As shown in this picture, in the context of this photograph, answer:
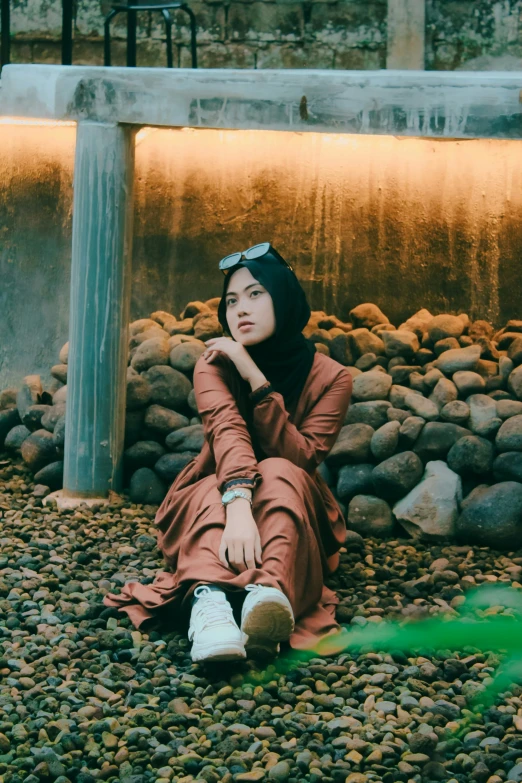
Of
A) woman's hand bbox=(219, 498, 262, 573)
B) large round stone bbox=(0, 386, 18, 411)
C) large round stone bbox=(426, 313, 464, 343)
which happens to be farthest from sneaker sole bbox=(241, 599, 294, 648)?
large round stone bbox=(0, 386, 18, 411)

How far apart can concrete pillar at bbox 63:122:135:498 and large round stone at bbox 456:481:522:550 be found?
1.74 metres

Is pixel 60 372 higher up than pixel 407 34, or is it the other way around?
pixel 407 34

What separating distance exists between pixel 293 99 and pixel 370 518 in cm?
194

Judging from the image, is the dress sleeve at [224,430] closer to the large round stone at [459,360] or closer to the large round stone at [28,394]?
the large round stone at [459,360]

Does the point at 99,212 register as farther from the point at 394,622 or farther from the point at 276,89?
the point at 394,622

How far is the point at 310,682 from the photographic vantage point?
3.18 m

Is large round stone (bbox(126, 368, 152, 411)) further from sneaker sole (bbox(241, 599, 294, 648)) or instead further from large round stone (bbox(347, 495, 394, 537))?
sneaker sole (bbox(241, 599, 294, 648))

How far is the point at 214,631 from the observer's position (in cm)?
310

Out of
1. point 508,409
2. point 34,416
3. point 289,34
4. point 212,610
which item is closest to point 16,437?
point 34,416

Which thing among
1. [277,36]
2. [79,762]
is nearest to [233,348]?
[79,762]

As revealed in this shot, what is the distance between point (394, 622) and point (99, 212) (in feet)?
7.91

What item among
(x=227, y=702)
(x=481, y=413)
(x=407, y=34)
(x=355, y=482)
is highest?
(x=407, y=34)

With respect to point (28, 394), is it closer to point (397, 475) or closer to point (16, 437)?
point (16, 437)

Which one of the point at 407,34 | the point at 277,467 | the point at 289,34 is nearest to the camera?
the point at 277,467
